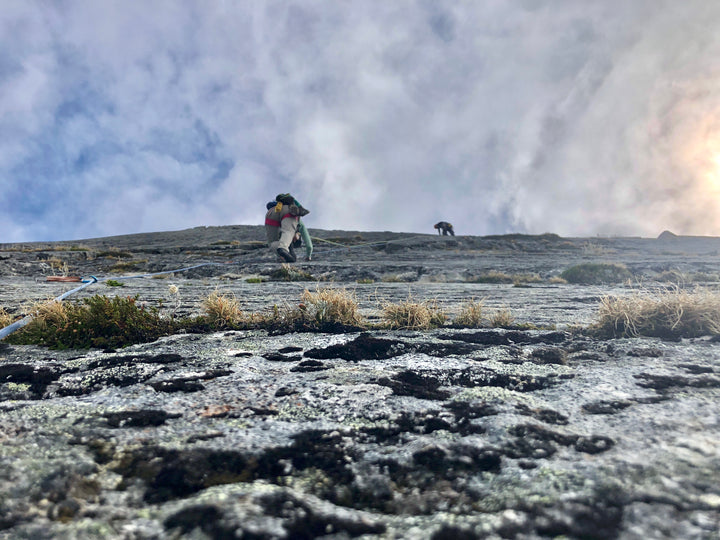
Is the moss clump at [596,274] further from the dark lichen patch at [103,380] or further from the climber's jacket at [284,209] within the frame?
the dark lichen patch at [103,380]

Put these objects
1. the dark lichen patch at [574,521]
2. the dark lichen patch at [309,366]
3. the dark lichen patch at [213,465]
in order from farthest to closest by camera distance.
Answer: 1. the dark lichen patch at [309,366]
2. the dark lichen patch at [213,465]
3. the dark lichen patch at [574,521]

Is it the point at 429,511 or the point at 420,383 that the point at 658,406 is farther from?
the point at 429,511

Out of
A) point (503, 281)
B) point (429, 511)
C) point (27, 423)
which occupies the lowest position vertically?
point (429, 511)

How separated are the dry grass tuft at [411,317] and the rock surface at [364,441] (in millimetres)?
1103

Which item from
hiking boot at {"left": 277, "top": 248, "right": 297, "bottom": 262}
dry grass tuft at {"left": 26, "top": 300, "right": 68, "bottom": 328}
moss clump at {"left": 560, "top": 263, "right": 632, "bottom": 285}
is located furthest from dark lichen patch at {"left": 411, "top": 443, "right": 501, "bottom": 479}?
hiking boot at {"left": 277, "top": 248, "right": 297, "bottom": 262}

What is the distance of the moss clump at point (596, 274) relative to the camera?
13.2 meters

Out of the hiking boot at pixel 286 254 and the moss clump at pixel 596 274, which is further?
the hiking boot at pixel 286 254

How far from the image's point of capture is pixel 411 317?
5.20 meters

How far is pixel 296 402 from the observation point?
2.58m

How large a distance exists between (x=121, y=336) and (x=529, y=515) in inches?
160

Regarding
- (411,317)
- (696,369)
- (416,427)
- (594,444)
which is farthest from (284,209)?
(594,444)

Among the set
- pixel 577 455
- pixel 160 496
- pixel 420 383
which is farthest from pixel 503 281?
pixel 160 496

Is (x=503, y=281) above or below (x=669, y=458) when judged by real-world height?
above

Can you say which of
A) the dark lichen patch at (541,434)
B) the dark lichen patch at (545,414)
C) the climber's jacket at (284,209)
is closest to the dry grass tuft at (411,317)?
the dark lichen patch at (545,414)
